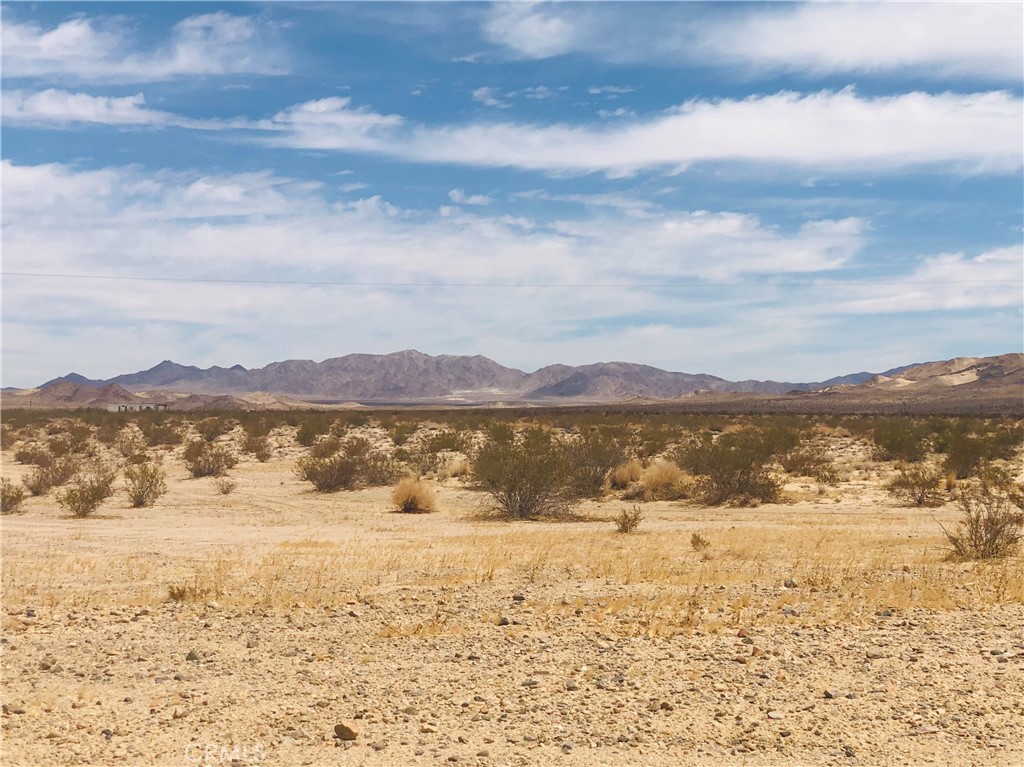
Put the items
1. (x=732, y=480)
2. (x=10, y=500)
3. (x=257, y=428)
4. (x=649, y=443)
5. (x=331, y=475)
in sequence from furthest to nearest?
1. (x=257, y=428)
2. (x=649, y=443)
3. (x=331, y=475)
4. (x=732, y=480)
5. (x=10, y=500)

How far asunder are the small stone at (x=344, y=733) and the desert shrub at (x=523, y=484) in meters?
16.4

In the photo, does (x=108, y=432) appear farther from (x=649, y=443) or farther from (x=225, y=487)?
(x=649, y=443)

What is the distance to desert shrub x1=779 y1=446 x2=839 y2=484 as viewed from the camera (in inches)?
1182

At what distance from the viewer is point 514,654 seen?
883 cm

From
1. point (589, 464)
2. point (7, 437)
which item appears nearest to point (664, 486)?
point (589, 464)

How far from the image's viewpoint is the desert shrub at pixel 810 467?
30.0 meters

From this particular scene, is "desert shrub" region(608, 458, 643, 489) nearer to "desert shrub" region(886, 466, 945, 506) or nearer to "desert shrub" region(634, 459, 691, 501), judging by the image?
"desert shrub" region(634, 459, 691, 501)

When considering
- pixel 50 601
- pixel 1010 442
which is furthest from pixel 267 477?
pixel 1010 442

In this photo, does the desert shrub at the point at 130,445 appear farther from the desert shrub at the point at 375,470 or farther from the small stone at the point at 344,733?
the small stone at the point at 344,733

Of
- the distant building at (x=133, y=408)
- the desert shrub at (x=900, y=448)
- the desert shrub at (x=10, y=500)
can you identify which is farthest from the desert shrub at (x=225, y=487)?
the distant building at (x=133, y=408)

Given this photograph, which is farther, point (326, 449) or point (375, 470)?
point (326, 449)

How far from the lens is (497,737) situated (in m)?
6.78

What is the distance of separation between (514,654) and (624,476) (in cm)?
2011

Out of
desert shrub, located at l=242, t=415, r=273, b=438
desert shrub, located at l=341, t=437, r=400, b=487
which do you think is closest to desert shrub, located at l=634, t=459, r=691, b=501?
desert shrub, located at l=341, t=437, r=400, b=487
